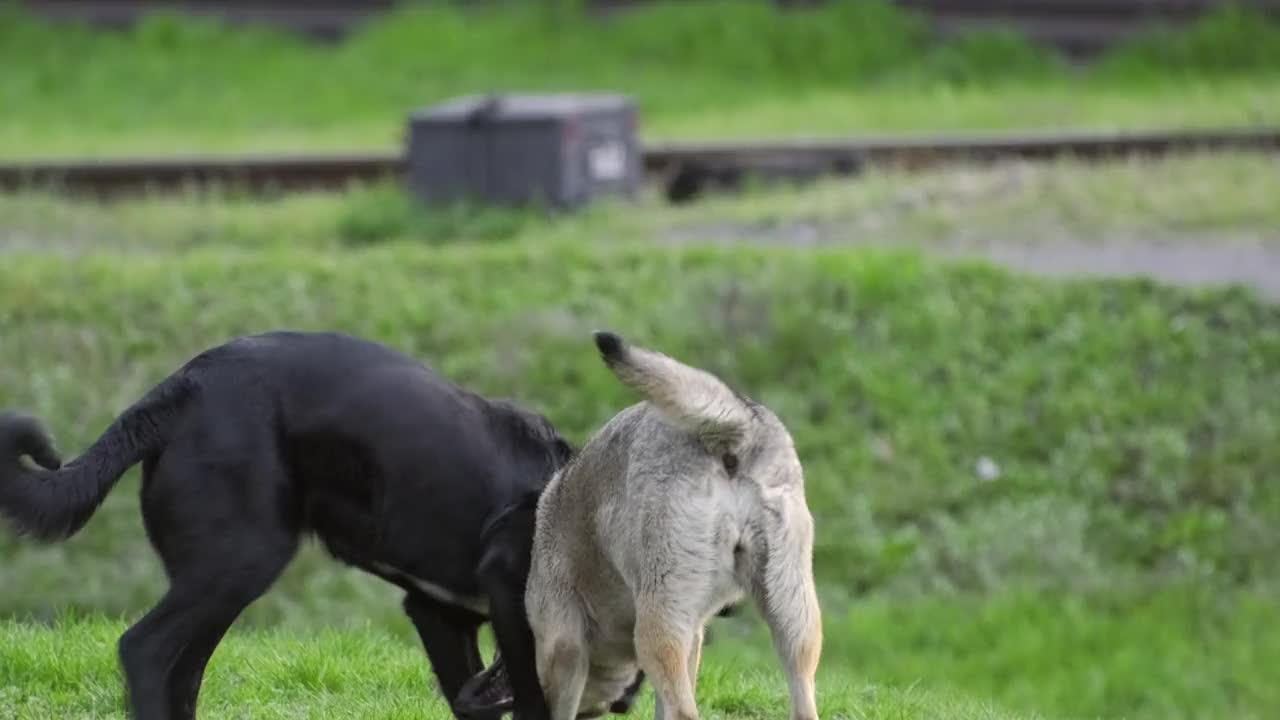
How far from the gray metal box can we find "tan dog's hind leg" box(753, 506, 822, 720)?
9.73m

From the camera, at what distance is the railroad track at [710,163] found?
51.9 ft

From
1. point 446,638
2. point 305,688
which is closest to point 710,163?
point 305,688

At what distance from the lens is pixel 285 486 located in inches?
230

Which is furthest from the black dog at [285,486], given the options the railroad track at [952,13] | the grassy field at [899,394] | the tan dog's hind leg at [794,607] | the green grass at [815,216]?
the railroad track at [952,13]

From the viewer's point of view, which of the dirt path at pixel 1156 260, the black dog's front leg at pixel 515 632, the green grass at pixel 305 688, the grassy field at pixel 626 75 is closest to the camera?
the black dog's front leg at pixel 515 632

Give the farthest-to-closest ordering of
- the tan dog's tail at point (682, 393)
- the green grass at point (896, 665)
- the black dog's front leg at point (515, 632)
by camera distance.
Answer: the green grass at point (896, 665) → the black dog's front leg at point (515, 632) → the tan dog's tail at point (682, 393)

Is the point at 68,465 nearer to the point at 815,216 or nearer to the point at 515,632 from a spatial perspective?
the point at 515,632

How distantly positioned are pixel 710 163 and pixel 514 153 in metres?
1.87

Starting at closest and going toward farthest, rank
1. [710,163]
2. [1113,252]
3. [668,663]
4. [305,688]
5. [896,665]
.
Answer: [668,663] → [305,688] → [896,665] → [1113,252] → [710,163]

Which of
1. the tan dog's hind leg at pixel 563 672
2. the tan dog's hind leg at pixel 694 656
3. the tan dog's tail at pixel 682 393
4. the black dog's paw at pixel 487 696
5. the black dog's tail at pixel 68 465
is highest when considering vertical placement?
A: the tan dog's tail at pixel 682 393

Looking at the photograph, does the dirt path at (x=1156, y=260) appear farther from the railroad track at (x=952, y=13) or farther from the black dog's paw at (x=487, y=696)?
the railroad track at (x=952, y=13)

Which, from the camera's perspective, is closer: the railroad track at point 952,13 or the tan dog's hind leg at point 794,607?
the tan dog's hind leg at point 794,607

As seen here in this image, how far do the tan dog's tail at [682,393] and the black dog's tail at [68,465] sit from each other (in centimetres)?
145

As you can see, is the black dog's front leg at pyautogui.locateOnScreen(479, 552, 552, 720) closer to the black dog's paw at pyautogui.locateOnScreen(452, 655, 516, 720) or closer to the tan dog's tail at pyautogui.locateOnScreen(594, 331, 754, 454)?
the black dog's paw at pyautogui.locateOnScreen(452, 655, 516, 720)
